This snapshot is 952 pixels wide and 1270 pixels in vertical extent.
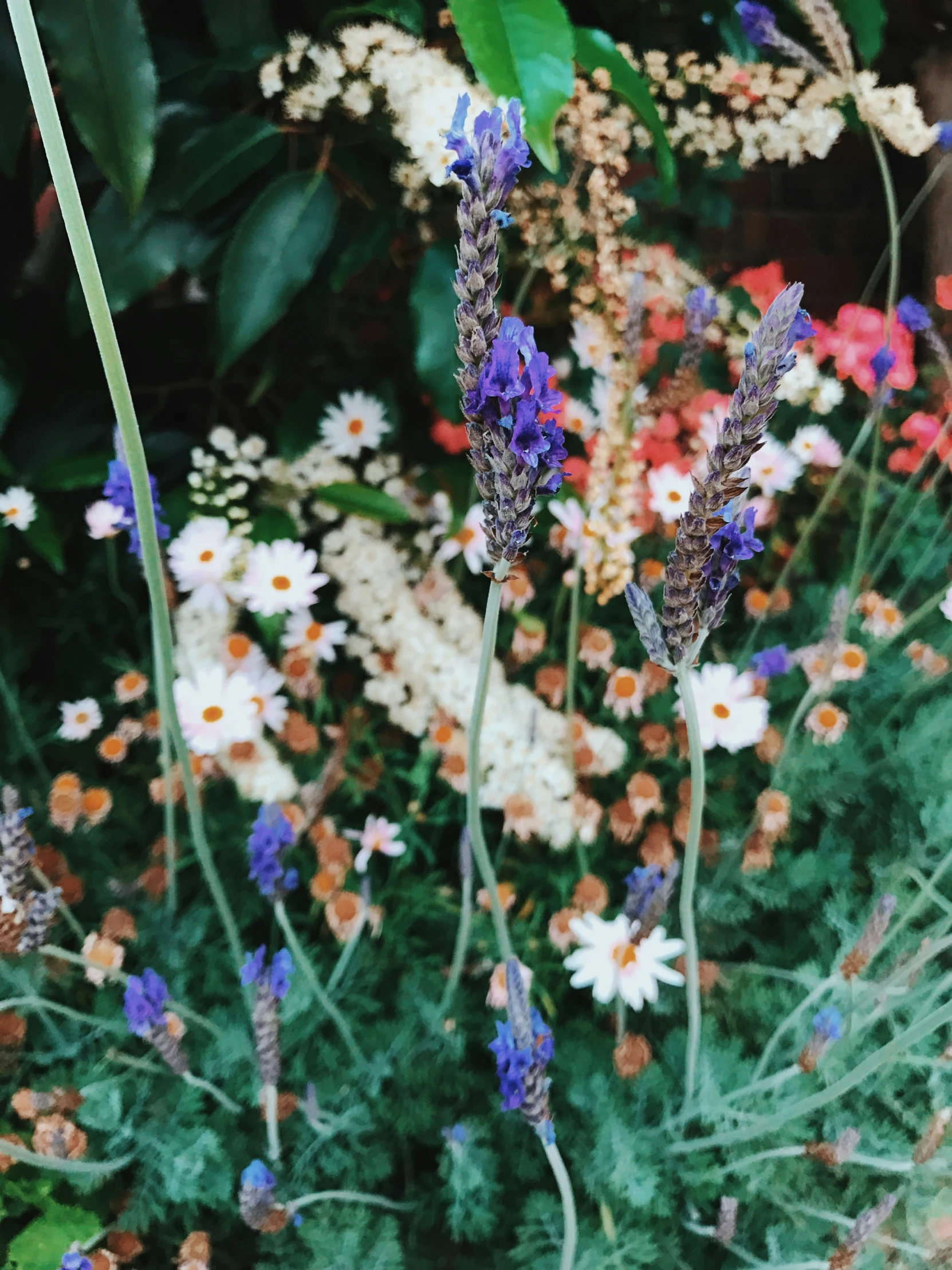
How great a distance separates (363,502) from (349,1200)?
1.56 ft

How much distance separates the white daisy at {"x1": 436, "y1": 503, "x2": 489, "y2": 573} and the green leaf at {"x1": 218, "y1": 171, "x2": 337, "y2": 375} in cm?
22

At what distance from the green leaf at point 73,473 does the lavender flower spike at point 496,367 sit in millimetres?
433

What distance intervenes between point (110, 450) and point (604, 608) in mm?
461

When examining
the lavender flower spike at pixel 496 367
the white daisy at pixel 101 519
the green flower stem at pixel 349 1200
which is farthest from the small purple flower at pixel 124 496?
the green flower stem at pixel 349 1200

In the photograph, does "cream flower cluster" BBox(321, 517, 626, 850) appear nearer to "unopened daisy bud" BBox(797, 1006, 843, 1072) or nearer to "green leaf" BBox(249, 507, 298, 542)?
"green leaf" BBox(249, 507, 298, 542)

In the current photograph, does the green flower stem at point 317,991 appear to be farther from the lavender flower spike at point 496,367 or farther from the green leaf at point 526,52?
the green leaf at point 526,52

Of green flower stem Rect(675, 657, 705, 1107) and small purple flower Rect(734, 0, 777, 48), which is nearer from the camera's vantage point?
green flower stem Rect(675, 657, 705, 1107)

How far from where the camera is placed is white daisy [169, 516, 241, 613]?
617 millimetres

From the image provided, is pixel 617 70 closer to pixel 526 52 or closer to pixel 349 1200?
pixel 526 52

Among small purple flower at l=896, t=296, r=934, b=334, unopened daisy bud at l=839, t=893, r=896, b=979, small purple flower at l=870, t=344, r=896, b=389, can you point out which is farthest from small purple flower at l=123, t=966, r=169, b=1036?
small purple flower at l=896, t=296, r=934, b=334

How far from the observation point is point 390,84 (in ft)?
1.67

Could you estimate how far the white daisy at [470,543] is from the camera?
2.30ft

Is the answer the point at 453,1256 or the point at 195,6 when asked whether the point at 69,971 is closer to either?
the point at 453,1256

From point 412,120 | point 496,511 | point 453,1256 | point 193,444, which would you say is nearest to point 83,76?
point 412,120
